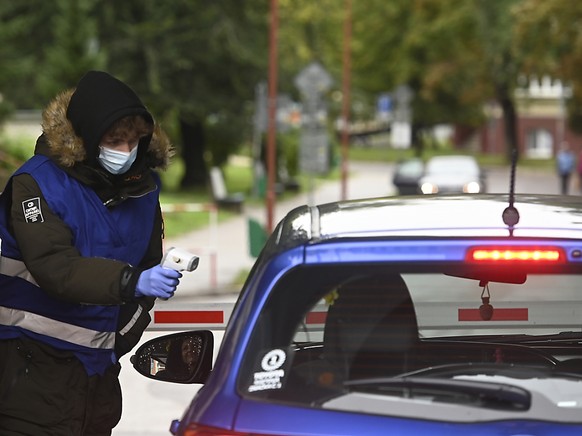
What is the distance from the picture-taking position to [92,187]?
4949 millimetres

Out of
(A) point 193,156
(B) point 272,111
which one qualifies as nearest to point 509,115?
(A) point 193,156

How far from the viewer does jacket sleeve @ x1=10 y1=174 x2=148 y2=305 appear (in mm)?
4641

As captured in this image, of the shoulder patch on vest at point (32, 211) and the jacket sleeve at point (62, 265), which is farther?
the shoulder patch on vest at point (32, 211)

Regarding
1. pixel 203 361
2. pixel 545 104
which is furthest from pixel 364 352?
pixel 545 104

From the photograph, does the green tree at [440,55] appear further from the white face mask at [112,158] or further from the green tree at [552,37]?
the white face mask at [112,158]

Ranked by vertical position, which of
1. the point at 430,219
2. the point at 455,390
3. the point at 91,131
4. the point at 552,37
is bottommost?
the point at 455,390

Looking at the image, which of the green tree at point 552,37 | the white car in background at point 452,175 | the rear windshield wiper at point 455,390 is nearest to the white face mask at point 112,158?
the rear windshield wiper at point 455,390

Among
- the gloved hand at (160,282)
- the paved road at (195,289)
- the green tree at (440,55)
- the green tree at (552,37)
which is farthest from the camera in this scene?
the green tree at (440,55)

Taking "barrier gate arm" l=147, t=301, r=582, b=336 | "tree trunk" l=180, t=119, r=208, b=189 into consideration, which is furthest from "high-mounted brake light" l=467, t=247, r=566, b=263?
"tree trunk" l=180, t=119, r=208, b=189

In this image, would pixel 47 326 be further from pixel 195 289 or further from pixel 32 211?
pixel 195 289

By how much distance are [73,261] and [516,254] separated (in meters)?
1.57

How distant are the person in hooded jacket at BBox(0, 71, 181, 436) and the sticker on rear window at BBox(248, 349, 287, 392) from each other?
37.6 inches

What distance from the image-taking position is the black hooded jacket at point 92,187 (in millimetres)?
4652

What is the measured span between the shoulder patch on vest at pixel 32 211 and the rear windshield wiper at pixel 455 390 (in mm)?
1511
